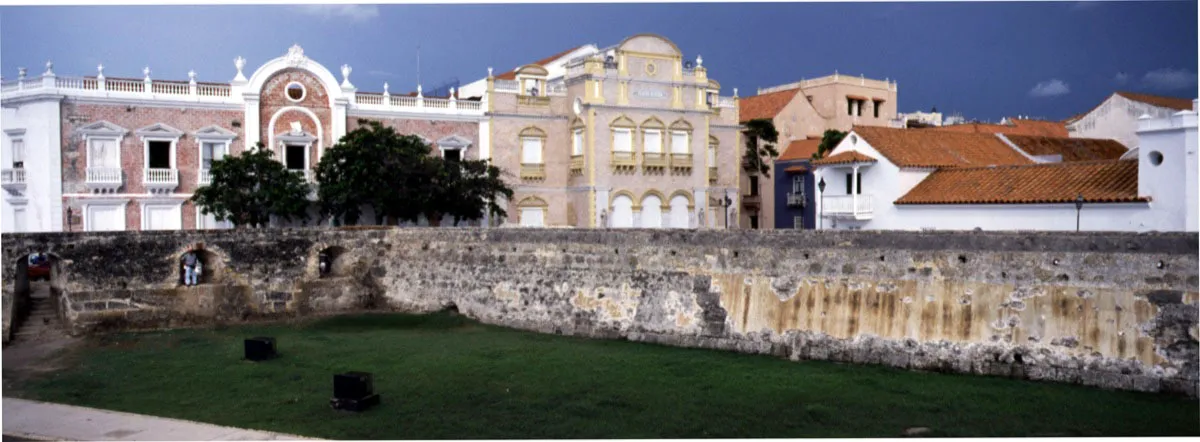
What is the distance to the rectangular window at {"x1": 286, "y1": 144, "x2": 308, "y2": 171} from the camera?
32.6 meters

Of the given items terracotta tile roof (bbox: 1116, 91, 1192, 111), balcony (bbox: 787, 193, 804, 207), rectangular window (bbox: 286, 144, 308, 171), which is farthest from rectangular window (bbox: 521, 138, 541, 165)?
terracotta tile roof (bbox: 1116, 91, 1192, 111)

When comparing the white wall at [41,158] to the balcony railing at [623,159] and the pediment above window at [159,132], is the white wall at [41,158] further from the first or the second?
the balcony railing at [623,159]

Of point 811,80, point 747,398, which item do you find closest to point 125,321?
point 747,398

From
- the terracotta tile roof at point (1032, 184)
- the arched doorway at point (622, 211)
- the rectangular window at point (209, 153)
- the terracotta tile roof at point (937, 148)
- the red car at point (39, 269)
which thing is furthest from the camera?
the arched doorway at point (622, 211)

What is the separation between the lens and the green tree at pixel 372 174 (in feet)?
100

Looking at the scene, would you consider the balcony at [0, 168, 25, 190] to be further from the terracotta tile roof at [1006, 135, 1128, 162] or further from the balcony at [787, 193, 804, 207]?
the terracotta tile roof at [1006, 135, 1128, 162]

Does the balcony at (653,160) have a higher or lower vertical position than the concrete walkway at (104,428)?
higher

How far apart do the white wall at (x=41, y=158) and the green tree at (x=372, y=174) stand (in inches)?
271

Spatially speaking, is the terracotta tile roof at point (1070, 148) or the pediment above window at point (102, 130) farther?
the terracotta tile roof at point (1070, 148)

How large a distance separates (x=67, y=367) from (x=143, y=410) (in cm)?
460

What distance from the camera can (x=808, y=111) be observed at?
154 feet

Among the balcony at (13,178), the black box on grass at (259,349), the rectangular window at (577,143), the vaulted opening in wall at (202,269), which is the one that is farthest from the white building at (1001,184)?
the balcony at (13,178)

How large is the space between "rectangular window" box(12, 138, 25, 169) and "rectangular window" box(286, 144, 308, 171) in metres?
7.05

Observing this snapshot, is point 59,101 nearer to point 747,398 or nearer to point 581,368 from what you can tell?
point 581,368
